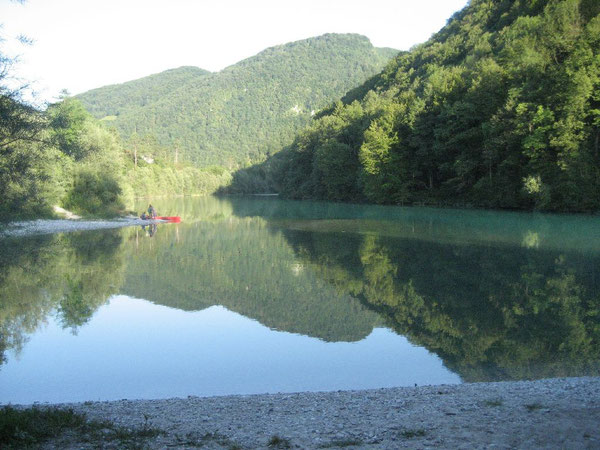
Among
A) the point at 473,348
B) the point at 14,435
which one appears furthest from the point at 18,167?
the point at 473,348

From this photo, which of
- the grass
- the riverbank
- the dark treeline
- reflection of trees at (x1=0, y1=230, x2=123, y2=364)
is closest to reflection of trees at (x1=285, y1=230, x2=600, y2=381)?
the riverbank

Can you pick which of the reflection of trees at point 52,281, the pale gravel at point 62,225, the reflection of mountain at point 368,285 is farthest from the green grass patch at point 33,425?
the pale gravel at point 62,225

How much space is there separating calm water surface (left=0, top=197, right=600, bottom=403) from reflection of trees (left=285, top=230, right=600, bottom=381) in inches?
2.3

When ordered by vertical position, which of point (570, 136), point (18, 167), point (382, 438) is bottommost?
point (382, 438)

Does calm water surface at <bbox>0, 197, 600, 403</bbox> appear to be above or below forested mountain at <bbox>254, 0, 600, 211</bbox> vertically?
below

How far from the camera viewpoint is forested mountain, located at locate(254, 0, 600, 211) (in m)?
38.1

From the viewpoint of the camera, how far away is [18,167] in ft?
52.9

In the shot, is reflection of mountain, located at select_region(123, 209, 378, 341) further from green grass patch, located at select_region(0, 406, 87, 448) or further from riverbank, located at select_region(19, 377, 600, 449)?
green grass patch, located at select_region(0, 406, 87, 448)

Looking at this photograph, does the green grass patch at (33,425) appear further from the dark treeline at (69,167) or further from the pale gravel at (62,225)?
the pale gravel at (62,225)

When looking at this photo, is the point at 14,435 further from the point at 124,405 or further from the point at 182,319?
the point at 182,319

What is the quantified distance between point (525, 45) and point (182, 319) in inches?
1711

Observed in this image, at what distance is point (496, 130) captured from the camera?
146 feet

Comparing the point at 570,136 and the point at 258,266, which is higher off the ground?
the point at 570,136

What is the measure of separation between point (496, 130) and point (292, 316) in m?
37.3
